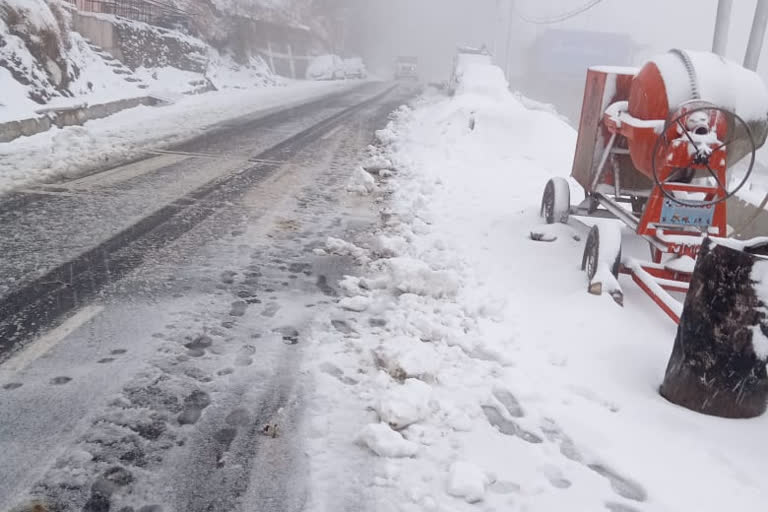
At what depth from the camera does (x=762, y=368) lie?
3.53 metres

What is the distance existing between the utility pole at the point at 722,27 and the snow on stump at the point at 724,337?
8.53 metres

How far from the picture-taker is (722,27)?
1066 cm

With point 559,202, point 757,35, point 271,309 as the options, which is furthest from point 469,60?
point 271,309

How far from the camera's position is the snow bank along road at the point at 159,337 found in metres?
2.76

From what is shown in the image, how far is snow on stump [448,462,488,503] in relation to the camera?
2787mm

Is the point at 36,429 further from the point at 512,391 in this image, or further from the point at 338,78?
the point at 338,78

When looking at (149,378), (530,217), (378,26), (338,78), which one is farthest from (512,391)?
(378,26)

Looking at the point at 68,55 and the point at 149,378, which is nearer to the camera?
the point at 149,378

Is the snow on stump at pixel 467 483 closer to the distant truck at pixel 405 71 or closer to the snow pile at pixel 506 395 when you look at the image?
the snow pile at pixel 506 395

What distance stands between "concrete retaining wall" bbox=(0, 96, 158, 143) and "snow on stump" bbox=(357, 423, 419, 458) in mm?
9539

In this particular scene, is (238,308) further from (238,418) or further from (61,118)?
(61,118)

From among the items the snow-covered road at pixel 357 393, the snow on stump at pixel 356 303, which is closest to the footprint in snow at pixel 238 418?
Answer: the snow-covered road at pixel 357 393

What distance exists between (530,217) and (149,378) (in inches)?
225

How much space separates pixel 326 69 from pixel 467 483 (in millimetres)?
40102
